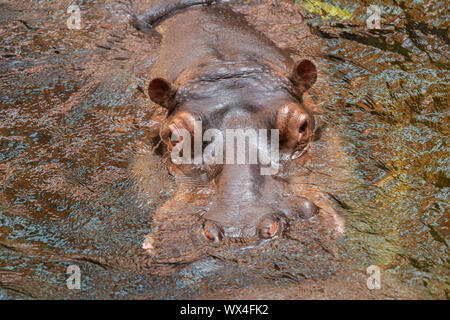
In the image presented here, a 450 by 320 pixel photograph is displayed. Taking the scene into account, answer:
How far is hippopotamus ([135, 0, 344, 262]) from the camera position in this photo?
168 inches

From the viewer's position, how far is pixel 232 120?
16.5 feet

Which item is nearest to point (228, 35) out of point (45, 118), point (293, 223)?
point (45, 118)

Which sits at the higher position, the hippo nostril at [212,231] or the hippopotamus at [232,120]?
the hippopotamus at [232,120]

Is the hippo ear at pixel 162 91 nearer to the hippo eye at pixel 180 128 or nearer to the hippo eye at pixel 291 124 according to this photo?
the hippo eye at pixel 180 128

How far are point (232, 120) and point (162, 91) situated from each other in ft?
2.96

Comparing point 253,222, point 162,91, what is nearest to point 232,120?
point 162,91

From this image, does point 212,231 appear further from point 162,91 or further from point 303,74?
point 303,74

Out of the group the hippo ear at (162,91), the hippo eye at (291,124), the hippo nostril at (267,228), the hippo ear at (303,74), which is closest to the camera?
the hippo nostril at (267,228)

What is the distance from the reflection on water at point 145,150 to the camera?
13.4 feet

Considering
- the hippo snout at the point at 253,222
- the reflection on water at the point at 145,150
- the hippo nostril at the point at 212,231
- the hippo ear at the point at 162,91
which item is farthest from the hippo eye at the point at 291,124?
the hippo nostril at the point at 212,231

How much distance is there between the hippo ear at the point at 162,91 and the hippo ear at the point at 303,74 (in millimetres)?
1094

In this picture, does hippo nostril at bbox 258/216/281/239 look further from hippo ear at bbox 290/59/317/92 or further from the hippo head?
hippo ear at bbox 290/59/317/92

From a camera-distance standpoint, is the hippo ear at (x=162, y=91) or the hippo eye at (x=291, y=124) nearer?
the hippo eye at (x=291, y=124)

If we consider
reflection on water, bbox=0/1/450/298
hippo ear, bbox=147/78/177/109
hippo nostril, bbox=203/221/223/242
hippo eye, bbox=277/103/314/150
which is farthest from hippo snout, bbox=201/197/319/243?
hippo ear, bbox=147/78/177/109
